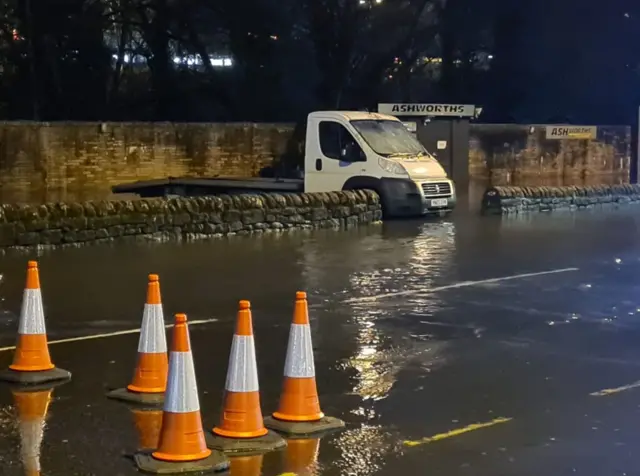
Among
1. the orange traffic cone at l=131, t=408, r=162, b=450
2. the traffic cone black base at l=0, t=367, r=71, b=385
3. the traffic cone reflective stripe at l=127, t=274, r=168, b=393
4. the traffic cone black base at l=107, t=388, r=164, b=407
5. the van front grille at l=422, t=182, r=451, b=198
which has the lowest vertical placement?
the orange traffic cone at l=131, t=408, r=162, b=450

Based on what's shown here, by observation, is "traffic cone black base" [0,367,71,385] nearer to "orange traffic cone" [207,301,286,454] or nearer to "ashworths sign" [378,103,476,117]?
"orange traffic cone" [207,301,286,454]

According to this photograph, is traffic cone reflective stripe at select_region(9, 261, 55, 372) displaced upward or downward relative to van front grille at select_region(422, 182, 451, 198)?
downward

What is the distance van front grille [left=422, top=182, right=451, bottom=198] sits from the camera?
22.9 meters

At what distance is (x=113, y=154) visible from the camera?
102ft

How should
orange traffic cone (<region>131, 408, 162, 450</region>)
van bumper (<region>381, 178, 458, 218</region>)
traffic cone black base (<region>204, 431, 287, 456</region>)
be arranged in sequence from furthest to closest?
van bumper (<region>381, 178, 458, 218</region>) < orange traffic cone (<region>131, 408, 162, 450</region>) < traffic cone black base (<region>204, 431, 287, 456</region>)

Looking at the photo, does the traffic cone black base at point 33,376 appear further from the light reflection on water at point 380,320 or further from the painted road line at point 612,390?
the painted road line at point 612,390

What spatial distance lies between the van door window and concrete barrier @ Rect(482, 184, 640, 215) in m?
3.98

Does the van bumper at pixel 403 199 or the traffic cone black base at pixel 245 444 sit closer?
the traffic cone black base at pixel 245 444

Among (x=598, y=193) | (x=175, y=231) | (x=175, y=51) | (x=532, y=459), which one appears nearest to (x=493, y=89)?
(x=175, y=51)

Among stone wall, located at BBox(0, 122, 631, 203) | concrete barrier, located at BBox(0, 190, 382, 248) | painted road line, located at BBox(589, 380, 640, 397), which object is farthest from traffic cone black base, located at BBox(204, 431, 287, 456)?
stone wall, located at BBox(0, 122, 631, 203)

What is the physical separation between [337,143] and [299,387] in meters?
16.4

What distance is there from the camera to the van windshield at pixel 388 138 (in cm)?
2317

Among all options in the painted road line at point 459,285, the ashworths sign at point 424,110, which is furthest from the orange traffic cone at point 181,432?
the ashworths sign at point 424,110

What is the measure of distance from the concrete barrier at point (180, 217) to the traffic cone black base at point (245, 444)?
1149 cm
